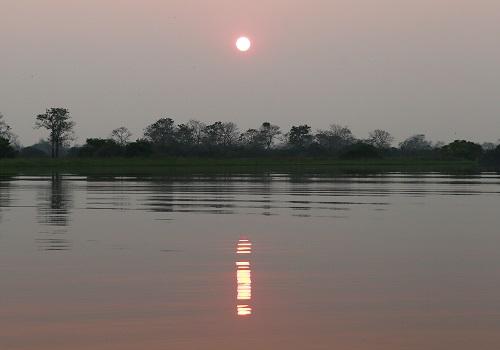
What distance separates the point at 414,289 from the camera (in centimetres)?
1852

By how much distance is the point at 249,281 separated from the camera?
19.6 meters

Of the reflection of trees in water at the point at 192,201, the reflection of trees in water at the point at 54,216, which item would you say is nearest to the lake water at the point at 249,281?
the reflection of trees in water at the point at 54,216

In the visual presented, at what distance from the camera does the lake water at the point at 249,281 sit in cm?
1433

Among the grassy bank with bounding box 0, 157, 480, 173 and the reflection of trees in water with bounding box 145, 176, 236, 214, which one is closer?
the reflection of trees in water with bounding box 145, 176, 236, 214

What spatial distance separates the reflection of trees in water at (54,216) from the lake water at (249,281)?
136mm

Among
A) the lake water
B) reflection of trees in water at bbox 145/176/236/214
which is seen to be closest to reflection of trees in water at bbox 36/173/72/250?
the lake water

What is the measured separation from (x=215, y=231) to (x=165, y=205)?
13707mm

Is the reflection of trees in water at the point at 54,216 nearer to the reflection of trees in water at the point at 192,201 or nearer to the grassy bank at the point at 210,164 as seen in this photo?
the reflection of trees in water at the point at 192,201

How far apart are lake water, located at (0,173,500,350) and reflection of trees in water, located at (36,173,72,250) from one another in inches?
5.4

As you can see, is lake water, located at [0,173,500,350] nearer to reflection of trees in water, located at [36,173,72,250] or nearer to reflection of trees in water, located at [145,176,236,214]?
reflection of trees in water, located at [36,173,72,250]

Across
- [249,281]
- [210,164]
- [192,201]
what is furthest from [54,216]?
[210,164]

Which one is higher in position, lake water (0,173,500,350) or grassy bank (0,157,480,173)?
grassy bank (0,157,480,173)

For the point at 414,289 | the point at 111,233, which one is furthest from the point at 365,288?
the point at 111,233

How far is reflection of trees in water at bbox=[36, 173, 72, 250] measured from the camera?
26.8 meters
